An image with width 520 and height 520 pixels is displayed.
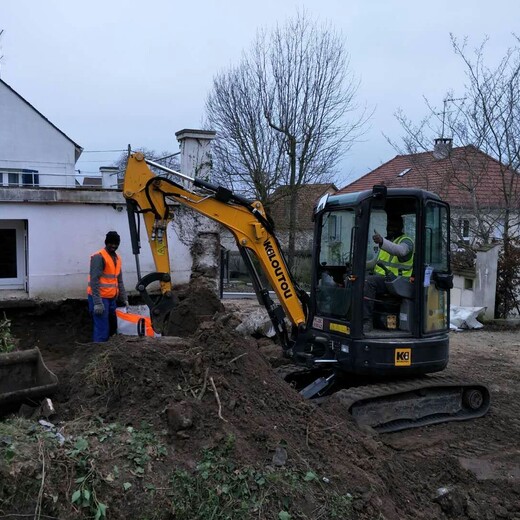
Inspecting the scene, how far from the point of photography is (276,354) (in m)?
7.59

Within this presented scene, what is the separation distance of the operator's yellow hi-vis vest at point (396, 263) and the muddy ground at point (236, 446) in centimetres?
147

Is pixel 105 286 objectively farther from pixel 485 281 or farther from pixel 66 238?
pixel 485 281

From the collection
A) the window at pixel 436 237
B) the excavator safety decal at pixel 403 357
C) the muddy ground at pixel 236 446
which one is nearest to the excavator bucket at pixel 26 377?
the muddy ground at pixel 236 446

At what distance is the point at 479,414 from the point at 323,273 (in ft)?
7.52

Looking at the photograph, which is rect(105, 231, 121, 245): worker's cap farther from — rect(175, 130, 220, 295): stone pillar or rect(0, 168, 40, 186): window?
rect(0, 168, 40, 186): window

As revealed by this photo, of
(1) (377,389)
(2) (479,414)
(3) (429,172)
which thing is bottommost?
(2) (479,414)

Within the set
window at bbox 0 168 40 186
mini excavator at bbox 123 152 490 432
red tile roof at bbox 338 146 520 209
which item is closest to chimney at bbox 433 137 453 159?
red tile roof at bbox 338 146 520 209

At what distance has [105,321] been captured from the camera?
7.36 metres

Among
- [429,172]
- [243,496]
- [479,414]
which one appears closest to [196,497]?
[243,496]

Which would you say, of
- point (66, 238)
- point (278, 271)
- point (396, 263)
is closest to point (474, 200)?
point (396, 263)

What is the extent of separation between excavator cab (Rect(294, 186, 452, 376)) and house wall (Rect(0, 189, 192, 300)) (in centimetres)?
489

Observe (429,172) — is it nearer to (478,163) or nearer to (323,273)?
(478,163)

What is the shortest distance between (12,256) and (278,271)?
5.91 metres

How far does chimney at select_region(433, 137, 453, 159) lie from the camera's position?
14570 millimetres
